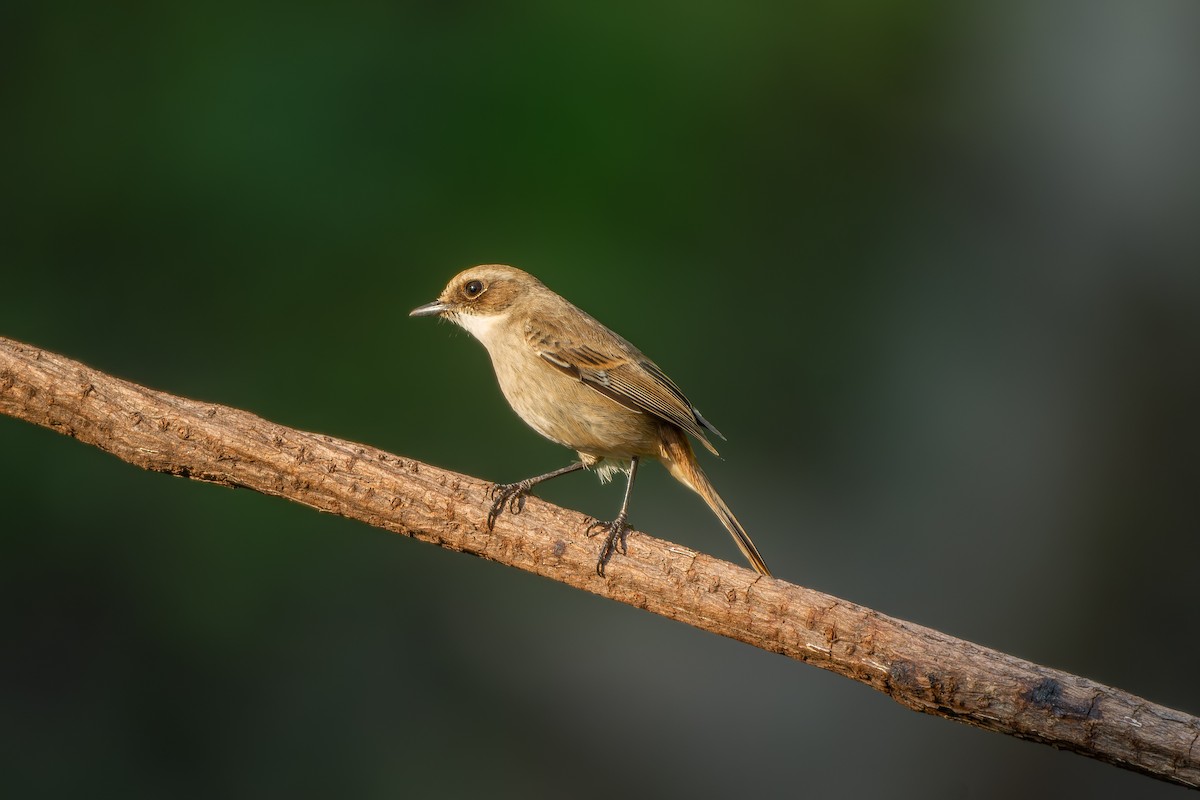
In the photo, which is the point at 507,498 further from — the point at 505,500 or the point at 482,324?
the point at 482,324

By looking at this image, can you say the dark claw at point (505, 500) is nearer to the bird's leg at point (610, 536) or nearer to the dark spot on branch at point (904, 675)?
the bird's leg at point (610, 536)

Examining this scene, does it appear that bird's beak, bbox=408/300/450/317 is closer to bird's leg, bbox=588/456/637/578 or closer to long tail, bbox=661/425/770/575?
long tail, bbox=661/425/770/575

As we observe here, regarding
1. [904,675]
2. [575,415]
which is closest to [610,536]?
[575,415]

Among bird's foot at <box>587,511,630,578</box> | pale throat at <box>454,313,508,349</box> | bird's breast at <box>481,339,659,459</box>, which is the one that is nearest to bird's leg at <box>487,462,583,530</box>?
bird's foot at <box>587,511,630,578</box>

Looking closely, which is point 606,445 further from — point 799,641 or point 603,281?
point 603,281

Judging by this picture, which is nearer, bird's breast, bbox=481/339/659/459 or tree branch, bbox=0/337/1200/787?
tree branch, bbox=0/337/1200/787

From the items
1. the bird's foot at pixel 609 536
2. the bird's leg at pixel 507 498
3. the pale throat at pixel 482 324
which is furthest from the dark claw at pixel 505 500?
the pale throat at pixel 482 324
